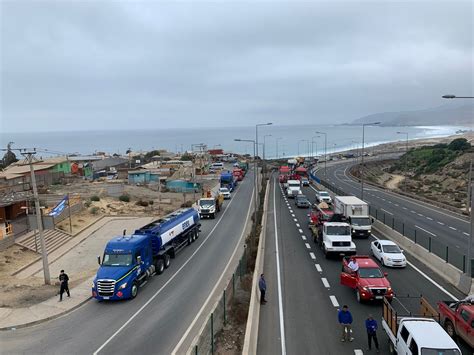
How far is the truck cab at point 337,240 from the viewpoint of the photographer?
85.7ft

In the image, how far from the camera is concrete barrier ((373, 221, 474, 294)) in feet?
66.4

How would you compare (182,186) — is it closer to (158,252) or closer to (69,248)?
(69,248)

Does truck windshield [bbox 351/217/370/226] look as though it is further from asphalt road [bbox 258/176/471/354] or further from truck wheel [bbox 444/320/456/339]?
truck wheel [bbox 444/320/456/339]

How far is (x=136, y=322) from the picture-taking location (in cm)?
1859

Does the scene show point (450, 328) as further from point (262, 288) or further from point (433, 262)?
point (433, 262)

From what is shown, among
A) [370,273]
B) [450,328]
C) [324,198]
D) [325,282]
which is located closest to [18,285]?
[325,282]

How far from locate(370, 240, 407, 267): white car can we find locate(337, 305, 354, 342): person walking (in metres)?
10.1

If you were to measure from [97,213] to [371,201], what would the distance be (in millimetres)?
32566

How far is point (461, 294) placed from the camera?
19.7m

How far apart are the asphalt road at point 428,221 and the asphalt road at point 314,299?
3649mm

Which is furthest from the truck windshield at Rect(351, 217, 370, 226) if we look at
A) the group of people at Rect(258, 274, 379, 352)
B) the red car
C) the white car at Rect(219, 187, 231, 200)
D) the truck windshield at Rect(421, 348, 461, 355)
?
the white car at Rect(219, 187, 231, 200)

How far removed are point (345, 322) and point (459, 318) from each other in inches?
143

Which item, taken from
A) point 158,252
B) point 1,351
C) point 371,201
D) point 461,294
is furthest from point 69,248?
point 371,201

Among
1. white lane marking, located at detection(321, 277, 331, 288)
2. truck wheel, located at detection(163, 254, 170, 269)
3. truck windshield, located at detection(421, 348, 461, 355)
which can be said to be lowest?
truck wheel, located at detection(163, 254, 170, 269)
